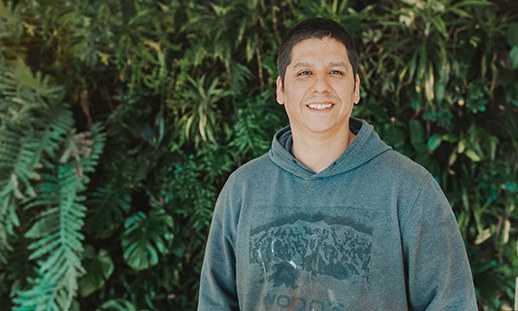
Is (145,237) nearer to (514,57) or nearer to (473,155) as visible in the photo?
(473,155)

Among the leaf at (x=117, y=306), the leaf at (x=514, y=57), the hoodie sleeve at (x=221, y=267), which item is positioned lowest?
the leaf at (x=117, y=306)

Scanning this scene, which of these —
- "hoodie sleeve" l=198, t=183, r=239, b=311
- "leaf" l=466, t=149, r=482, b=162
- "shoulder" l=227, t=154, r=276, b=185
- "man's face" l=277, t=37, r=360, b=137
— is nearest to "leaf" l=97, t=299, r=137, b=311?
"hoodie sleeve" l=198, t=183, r=239, b=311

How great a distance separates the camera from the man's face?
998 mm

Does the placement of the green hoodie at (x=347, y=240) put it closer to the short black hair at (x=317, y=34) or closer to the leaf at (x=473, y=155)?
the short black hair at (x=317, y=34)

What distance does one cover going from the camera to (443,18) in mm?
1886

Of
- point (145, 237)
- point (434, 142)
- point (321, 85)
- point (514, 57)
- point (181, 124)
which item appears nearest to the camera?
point (321, 85)

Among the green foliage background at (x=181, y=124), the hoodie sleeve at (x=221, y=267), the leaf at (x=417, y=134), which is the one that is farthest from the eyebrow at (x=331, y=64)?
the leaf at (x=417, y=134)

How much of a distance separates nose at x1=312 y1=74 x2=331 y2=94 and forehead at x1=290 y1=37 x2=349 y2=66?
4cm

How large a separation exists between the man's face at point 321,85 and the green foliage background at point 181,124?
93 centimetres

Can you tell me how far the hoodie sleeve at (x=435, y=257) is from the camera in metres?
0.88

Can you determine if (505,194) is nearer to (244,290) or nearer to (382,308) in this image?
(382,308)

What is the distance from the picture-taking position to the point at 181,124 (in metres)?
2.13

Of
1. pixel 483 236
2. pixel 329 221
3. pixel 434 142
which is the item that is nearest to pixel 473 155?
pixel 434 142

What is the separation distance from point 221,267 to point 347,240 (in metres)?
0.38
